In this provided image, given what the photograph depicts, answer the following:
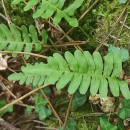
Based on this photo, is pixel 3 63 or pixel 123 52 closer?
pixel 123 52

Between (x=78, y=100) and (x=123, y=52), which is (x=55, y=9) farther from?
(x=78, y=100)

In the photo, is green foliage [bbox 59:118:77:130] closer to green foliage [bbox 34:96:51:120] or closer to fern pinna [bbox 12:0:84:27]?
green foliage [bbox 34:96:51:120]

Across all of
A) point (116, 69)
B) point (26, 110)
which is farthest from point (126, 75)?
point (26, 110)

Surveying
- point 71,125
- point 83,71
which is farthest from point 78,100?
point 83,71

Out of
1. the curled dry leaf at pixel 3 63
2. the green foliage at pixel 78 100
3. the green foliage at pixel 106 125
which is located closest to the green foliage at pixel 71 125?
the green foliage at pixel 78 100

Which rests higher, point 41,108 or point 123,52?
point 123,52

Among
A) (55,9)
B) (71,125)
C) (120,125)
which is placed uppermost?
(55,9)

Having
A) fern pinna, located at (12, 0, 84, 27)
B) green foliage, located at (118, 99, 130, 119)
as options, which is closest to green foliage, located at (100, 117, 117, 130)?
green foliage, located at (118, 99, 130, 119)

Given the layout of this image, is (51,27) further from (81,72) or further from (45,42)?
(81,72)
